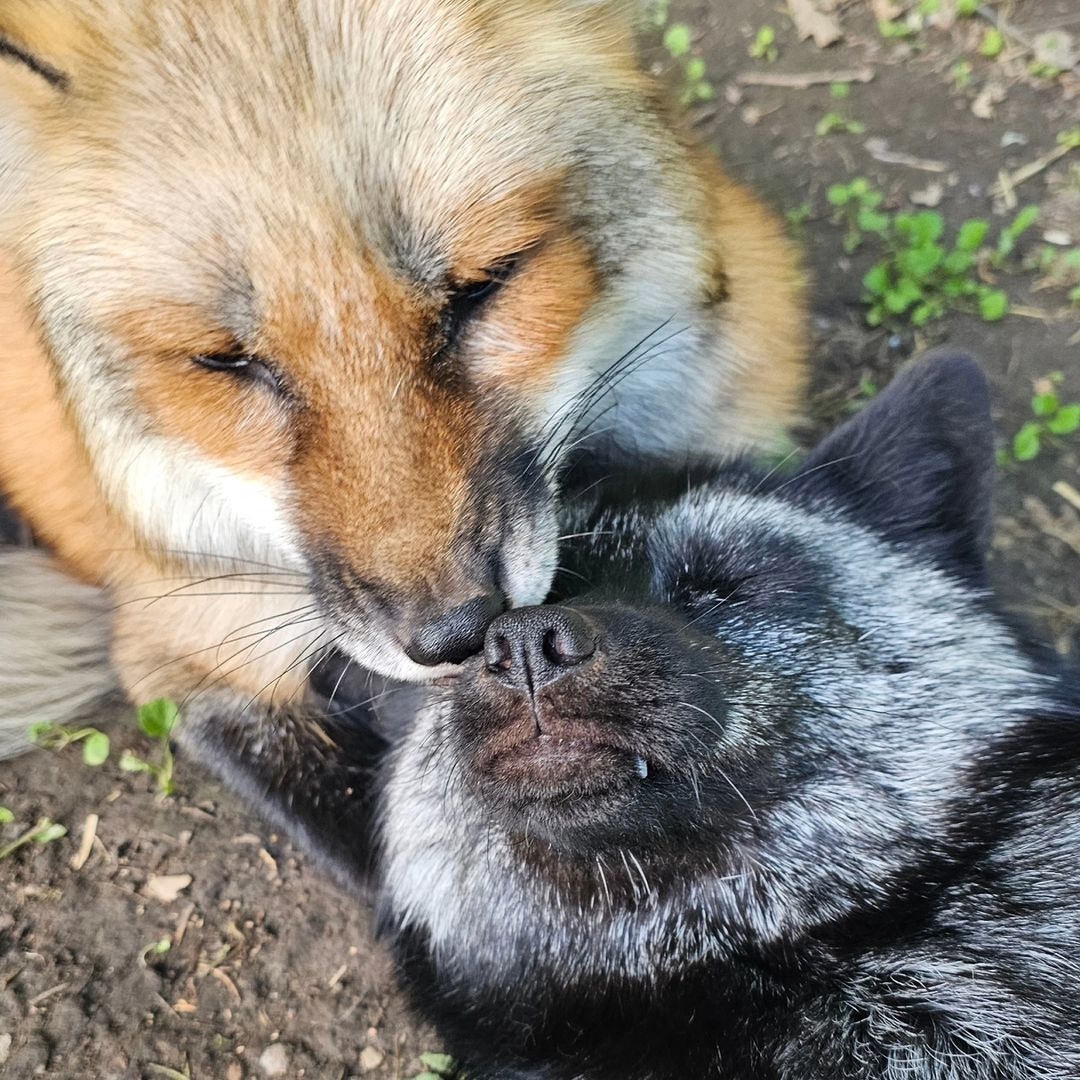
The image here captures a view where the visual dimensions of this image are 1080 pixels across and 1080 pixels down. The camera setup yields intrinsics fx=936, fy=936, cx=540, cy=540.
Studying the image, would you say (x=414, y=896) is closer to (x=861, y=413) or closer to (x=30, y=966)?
(x=30, y=966)

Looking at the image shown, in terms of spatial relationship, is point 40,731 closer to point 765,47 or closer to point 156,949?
point 156,949

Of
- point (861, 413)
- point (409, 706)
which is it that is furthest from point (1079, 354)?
point (409, 706)

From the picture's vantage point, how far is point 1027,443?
7.84 ft

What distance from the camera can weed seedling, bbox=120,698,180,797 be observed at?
2.04 m

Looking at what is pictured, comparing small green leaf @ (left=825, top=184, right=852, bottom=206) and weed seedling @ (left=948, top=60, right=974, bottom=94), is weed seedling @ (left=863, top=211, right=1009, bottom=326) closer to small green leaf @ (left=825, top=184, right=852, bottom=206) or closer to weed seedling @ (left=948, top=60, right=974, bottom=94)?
small green leaf @ (left=825, top=184, right=852, bottom=206)

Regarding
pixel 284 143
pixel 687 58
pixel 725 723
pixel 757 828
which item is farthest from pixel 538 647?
pixel 687 58

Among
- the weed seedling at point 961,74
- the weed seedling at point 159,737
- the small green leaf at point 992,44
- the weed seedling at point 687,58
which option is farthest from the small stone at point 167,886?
the small green leaf at point 992,44

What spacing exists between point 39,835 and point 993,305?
8.91ft

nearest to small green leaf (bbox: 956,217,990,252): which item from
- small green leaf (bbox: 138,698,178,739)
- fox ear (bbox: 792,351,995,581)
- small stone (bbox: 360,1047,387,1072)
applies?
fox ear (bbox: 792,351,995,581)

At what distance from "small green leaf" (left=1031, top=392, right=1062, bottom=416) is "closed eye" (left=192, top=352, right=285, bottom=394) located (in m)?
1.98

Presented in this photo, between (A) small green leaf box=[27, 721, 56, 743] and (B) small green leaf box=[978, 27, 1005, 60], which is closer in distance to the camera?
(A) small green leaf box=[27, 721, 56, 743]

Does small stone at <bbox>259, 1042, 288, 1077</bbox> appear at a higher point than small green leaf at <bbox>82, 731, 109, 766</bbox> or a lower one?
lower

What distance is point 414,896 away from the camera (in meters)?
1.64

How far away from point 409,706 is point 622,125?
1108mm
